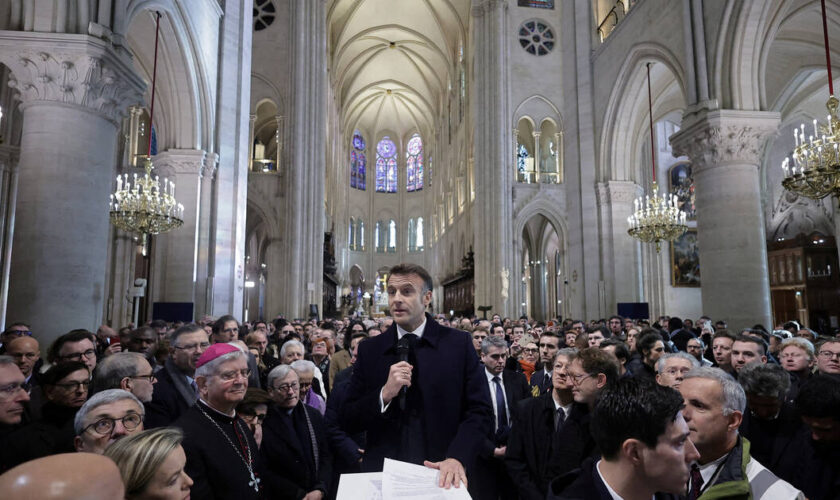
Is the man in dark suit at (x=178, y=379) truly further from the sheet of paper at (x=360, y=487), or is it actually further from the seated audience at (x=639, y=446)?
the seated audience at (x=639, y=446)

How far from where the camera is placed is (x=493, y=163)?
2528 cm

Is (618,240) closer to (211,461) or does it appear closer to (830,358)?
(830,358)

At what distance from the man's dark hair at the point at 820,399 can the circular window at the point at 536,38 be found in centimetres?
2656

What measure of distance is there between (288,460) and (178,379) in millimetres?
1071

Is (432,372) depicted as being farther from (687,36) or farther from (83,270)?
(687,36)

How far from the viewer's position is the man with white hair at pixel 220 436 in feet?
7.63

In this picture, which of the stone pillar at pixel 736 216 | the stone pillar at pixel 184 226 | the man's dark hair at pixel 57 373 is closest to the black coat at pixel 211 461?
the man's dark hair at pixel 57 373

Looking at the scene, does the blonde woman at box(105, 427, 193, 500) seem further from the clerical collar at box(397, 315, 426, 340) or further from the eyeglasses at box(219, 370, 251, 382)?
the clerical collar at box(397, 315, 426, 340)

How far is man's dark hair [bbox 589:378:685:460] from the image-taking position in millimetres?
1579

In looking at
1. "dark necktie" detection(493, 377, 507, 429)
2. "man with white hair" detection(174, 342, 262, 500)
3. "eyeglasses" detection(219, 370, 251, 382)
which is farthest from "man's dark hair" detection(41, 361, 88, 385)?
"dark necktie" detection(493, 377, 507, 429)

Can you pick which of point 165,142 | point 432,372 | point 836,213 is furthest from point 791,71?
point 432,372

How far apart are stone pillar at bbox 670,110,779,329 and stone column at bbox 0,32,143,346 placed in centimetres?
1014

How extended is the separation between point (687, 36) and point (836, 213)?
11.2 meters

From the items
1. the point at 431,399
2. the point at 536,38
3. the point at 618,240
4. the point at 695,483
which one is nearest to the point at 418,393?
the point at 431,399
